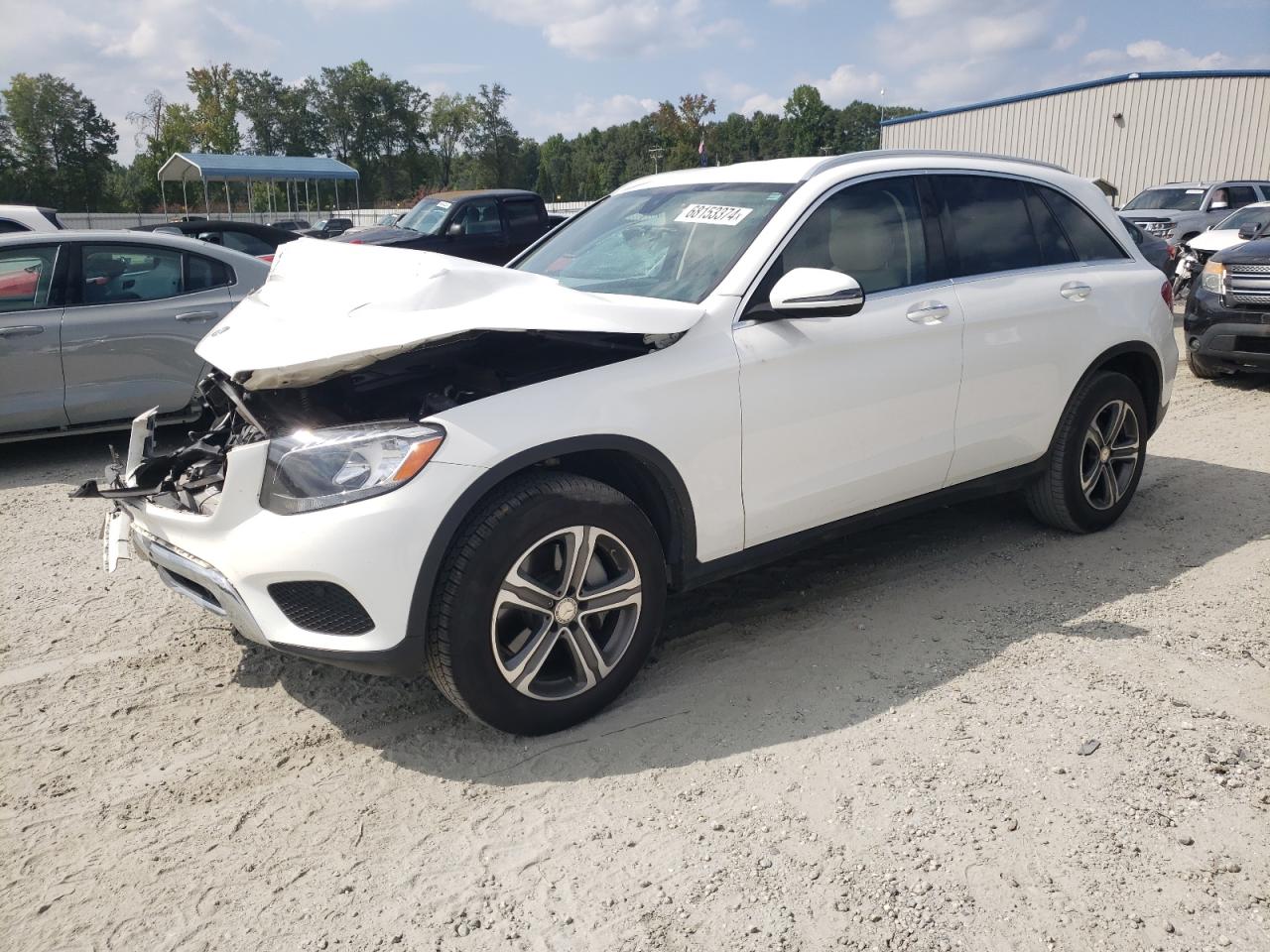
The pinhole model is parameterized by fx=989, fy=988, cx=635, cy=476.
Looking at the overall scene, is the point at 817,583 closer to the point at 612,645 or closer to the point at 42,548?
the point at 612,645

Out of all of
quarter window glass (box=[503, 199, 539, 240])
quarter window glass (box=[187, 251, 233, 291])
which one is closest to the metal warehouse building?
quarter window glass (box=[503, 199, 539, 240])

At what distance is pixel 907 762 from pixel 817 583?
4.98ft

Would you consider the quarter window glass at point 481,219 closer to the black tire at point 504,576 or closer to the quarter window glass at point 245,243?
the quarter window glass at point 245,243

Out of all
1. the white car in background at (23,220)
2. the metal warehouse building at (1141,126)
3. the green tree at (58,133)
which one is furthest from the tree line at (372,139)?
the white car in background at (23,220)

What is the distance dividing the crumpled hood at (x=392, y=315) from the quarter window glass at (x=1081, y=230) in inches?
93.4

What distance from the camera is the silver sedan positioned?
6.58 metres

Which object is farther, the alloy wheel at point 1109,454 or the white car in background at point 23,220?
the white car in background at point 23,220

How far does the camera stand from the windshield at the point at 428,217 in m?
15.2

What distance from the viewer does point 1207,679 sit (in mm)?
3510

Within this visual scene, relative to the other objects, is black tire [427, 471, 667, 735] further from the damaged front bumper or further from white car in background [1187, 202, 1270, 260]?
white car in background [1187, 202, 1270, 260]

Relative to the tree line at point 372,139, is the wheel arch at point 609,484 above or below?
below

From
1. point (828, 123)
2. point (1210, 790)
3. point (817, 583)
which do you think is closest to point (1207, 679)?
point (1210, 790)

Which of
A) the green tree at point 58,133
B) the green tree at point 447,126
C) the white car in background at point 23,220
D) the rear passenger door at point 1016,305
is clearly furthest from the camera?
the green tree at point 447,126

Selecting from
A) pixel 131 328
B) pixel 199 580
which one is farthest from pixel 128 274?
pixel 199 580
